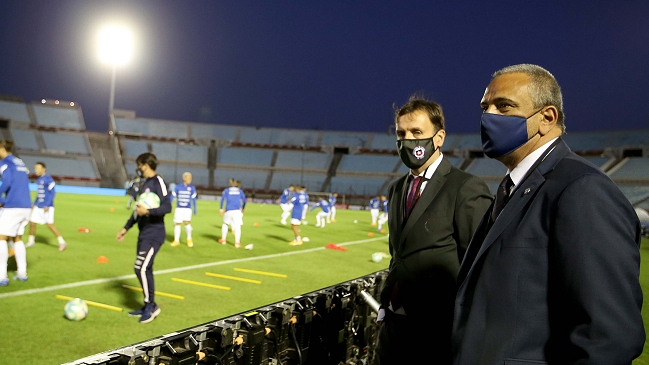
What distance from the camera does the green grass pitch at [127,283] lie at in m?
5.80

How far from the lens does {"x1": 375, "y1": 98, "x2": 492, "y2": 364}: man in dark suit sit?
9.90 feet

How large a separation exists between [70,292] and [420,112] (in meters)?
7.20

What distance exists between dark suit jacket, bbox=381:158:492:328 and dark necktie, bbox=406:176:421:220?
0.39 ft

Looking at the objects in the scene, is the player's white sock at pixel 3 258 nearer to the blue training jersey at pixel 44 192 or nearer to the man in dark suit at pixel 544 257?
the blue training jersey at pixel 44 192

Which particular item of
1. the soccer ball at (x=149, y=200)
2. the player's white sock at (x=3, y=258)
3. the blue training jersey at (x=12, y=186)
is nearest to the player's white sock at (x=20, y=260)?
the player's white sock at (x=3, y=258)

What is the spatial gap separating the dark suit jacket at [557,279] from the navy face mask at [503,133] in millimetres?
171

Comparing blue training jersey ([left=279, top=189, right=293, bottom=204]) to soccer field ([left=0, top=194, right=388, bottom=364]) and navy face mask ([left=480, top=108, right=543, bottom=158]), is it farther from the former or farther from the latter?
navy face mask ([left=480, top=108, right=543, bottom=158])

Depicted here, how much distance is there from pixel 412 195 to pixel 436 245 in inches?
18.7

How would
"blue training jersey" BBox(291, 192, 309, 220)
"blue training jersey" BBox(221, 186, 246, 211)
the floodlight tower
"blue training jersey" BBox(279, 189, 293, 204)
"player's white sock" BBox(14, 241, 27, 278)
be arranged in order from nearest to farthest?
"player's white sock" BBox(14, 241, 27, 278) → "blue training jersey" BBox(221, 186, 246, 211) → "blue training jersey" BBox(291, 192, 309, 220) → "blue training jersey" BBox(279, 189, 293, 204) → the floodlight tower

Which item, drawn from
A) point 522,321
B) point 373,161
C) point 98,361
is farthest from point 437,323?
point 373,161

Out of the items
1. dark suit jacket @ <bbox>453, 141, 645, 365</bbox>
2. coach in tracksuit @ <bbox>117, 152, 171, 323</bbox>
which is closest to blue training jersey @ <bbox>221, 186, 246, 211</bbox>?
coach in tracksuit @ <bbox>117, 152, 171, 323</bbox>

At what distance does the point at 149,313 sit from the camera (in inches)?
264

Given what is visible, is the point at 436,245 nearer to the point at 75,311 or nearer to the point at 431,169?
the point at 431,169

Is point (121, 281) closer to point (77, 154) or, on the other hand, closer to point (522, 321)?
point (522, 321)
